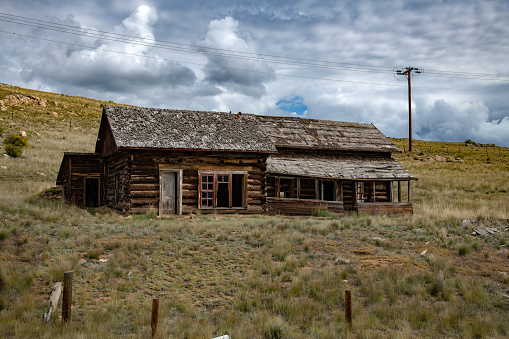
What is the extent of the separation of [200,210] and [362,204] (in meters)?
9.33

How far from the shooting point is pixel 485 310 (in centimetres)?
927

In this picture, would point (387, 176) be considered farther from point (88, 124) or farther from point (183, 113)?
point (88, 124)

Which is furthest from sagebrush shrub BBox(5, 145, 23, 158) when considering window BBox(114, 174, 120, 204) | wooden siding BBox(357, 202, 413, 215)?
wooden siding BBox(357, 202, 413, 215)

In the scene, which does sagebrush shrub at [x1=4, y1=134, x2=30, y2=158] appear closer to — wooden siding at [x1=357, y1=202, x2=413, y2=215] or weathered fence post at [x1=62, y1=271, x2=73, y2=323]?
wooden siding at [x1=357, y1=202, x2=413, y2=215]

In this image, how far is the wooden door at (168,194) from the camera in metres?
20.0

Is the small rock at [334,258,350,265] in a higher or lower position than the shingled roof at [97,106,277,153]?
lower

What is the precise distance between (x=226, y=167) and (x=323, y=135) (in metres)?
9.39

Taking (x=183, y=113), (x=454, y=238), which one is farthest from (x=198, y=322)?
(x=183, y=113)

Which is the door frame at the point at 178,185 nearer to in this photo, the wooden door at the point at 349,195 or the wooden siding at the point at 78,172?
the wooden siding at the point at 78,172

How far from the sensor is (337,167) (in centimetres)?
2531

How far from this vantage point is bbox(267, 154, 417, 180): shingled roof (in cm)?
2367

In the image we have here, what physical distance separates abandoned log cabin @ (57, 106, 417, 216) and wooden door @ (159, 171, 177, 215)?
5 centimetres

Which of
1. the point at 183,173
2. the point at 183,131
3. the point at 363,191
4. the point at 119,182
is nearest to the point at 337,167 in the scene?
the point at 363,191

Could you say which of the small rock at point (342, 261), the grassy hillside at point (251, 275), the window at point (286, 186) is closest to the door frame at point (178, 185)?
the grassy hillside at point (251, 275)
